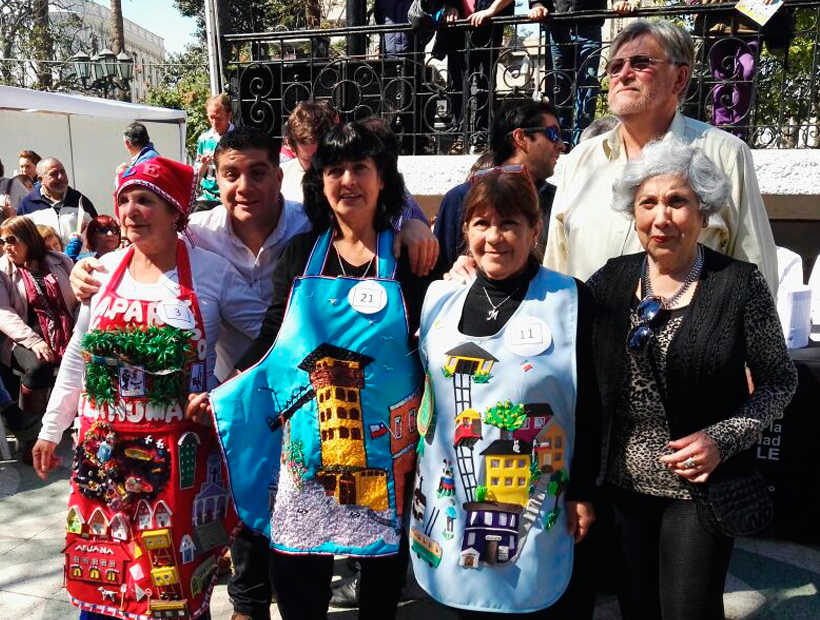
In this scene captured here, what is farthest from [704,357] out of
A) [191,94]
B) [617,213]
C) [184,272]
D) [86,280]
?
[191,94]

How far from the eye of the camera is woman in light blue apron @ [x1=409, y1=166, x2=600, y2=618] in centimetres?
204

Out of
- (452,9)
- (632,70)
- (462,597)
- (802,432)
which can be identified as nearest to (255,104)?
(452,9)

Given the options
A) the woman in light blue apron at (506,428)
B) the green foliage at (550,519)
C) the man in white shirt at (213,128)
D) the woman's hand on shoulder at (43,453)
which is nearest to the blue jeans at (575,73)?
the man in white shirt at (213,128)

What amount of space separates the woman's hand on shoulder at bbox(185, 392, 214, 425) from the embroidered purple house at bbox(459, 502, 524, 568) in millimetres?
917

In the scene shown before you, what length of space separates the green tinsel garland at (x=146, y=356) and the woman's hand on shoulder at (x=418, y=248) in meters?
0.76

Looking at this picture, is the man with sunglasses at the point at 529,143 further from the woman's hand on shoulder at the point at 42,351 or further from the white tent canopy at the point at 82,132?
the white tent canopy at the point at 82,132

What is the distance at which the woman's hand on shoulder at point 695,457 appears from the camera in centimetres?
200

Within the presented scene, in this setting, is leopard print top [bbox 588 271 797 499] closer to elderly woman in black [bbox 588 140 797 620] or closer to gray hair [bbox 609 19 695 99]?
elderly woman in black [bbox 588 140 797 620]

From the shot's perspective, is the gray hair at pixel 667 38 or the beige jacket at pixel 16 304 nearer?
the gray hair at pixel 667 38

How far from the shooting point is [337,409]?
228cm

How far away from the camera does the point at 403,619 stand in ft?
10.4

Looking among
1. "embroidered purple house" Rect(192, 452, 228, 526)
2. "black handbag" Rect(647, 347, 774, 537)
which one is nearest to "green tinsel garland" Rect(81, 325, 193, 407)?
"embroidered purple house" Rect(192, 452, 228, 526)

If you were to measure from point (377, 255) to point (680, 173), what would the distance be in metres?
0.93

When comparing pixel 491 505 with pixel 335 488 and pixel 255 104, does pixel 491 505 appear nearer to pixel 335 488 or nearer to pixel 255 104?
pixel 335 488
